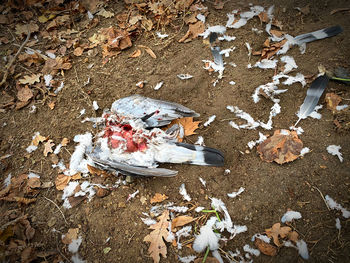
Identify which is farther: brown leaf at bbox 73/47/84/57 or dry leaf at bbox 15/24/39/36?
dry leaf at bbox 15/24/39/36

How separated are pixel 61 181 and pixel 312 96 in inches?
102

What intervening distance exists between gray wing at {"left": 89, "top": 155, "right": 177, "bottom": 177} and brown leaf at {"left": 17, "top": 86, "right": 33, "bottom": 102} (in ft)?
4.49

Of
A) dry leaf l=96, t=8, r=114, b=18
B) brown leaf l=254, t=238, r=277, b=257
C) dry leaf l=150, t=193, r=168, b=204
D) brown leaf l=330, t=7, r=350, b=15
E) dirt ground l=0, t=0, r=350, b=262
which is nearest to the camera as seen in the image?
brown leaf l=254, t=238, r=277, b=257

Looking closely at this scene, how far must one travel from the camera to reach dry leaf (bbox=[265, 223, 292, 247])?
173cm

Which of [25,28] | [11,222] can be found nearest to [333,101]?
[11,222]

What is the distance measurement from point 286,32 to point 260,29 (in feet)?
0.96

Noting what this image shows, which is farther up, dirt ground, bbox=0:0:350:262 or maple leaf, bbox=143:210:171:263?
dirt ground, bbox=0:0:350:262

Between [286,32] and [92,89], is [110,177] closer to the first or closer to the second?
[92,89]

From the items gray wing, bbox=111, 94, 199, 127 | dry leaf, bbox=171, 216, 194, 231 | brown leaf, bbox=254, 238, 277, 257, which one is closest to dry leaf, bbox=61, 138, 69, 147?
gray wing, bbox=111, 94, 199, 127

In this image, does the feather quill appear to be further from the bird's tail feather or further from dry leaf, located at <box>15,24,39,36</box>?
dry leaf, located at <box>15,24,39,36</box>

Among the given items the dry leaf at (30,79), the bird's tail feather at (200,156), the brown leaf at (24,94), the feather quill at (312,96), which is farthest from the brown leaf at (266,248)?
the dry leaf at (30,79)

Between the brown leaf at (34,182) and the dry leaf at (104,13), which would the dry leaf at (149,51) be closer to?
the dry leaf at (104,13)

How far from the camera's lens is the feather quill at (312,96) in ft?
6.95

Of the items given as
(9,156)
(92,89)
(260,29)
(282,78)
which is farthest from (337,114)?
(9,156)
